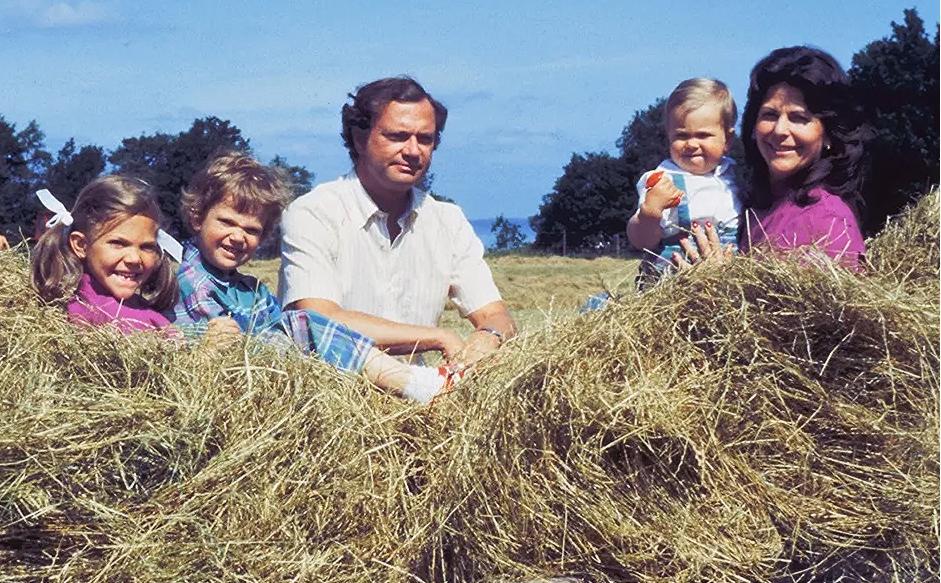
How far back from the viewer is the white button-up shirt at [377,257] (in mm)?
4770

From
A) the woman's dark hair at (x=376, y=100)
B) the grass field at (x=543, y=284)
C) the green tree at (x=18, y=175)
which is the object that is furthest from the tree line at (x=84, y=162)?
the woman's dark hair at (x=376, y=100)

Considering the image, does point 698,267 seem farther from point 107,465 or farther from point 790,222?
point 107,465

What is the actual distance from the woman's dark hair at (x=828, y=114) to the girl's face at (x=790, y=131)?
2 cm

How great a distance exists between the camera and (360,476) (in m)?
3.41

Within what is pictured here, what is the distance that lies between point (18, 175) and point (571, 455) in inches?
1743

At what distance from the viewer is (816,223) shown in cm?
401

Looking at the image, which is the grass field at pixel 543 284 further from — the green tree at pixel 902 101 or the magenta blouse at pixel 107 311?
the green tree at pixel 902 101

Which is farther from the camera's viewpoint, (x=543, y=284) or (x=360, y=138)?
(x=543, y=284)

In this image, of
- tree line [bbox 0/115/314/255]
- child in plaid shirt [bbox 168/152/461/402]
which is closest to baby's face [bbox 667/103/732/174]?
child in plaid shirt [bbox 168/152/461/402]

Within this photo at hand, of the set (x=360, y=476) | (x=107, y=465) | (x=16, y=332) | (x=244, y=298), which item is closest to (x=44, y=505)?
(x=107, y=465)

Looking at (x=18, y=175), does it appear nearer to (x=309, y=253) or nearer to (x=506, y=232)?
(x=506, y=232)

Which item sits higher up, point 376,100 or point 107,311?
point 376,100

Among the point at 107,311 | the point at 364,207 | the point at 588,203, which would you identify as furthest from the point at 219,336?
the point at 588,203

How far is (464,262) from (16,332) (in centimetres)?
225
